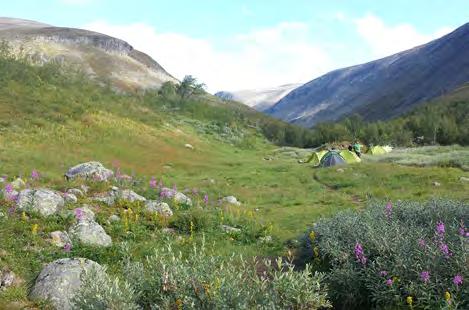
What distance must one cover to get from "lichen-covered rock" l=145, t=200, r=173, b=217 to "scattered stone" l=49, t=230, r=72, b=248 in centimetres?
Answer: 394

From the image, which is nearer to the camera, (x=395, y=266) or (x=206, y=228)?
(x=395, y=266)

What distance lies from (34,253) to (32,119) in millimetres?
28585

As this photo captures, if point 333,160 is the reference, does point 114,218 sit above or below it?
above

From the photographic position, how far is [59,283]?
8.99 metres

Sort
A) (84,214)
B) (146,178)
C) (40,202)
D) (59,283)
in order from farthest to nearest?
(146,178)
(84,214)
(40,202)
(59,283)

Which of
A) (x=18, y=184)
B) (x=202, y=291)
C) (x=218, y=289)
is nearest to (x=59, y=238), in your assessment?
(x=18, y=184)

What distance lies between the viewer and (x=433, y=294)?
7609 millimetres

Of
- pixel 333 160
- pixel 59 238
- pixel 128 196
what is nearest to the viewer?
pixel 59 238

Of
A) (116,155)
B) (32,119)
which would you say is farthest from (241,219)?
(32,119)

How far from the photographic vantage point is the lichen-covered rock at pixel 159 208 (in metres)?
16.3

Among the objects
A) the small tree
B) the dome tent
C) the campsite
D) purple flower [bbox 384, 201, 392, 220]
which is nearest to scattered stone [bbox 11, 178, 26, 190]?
the campsite

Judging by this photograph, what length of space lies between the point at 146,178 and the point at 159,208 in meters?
12.7

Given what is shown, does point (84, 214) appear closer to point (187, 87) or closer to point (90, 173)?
point (90, 173)

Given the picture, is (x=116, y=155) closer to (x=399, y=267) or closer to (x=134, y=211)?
(x=134, y=211)
